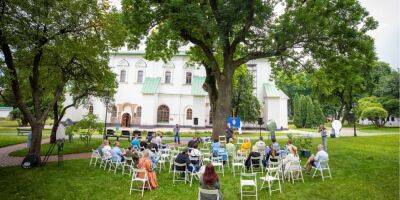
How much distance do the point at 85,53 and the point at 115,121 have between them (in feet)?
104

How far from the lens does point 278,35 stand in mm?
17922

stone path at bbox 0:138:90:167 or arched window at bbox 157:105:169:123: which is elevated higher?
arched window at bbox 157:105:169:123

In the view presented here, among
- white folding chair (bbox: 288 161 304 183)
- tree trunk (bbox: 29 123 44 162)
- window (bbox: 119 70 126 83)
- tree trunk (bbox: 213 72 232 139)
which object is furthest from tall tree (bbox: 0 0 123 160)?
window (bbox: 119 70 126 83)

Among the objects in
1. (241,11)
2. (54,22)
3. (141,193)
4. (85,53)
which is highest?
(241,11)

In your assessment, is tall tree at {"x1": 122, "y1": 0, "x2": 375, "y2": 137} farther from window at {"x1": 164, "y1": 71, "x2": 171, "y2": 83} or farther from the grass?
window at {"x1": 164, "y1": 71, "x2": 171, "y2": 83}

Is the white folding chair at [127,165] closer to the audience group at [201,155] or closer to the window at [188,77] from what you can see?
the audience group at [201,155]

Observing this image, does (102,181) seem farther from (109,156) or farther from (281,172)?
(281,172)

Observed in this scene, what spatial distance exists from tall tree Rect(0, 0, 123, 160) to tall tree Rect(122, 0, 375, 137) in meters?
2.94

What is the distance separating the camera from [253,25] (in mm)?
19297

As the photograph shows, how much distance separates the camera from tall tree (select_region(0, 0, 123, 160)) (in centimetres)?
1256

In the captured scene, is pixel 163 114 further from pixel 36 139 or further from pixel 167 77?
pixel 36 139

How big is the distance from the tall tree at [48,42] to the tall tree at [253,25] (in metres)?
2.94

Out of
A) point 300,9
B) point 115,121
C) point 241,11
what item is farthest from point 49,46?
point 115,121

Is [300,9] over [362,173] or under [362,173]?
over
